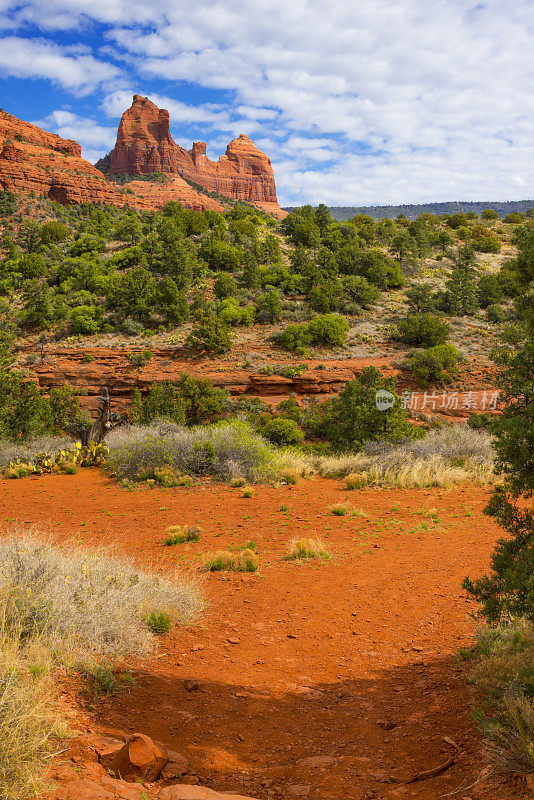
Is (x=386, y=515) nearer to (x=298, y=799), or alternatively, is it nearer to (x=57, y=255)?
(x=298, y=799)

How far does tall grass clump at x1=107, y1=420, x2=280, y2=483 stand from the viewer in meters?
13.4

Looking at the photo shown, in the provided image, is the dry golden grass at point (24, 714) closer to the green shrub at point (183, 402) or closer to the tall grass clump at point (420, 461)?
the tall grass clump at point (420, 461)

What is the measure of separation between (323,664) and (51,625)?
2575mm

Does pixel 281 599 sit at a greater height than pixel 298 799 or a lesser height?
lesser

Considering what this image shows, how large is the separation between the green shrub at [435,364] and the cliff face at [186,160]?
78807mm

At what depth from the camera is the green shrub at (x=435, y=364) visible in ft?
69.4

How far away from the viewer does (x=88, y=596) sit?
462 cm

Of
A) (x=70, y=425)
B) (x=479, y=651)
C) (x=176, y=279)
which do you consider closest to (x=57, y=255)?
(x=176, y=279)

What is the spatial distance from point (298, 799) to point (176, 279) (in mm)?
25663

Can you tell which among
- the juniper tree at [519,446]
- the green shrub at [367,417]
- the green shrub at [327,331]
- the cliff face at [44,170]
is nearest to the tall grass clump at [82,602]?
the juniper tree at [519,446]

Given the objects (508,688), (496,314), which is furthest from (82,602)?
(496,314)

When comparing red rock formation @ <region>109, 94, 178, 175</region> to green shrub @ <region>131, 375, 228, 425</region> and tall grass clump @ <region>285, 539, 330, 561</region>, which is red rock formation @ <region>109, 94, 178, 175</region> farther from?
tall grass clump @ <region>285, 539, 330, 561</region>

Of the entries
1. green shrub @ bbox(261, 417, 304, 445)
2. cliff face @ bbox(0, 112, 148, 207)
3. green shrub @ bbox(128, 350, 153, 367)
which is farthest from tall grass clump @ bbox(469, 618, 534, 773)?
cliff face @ bbox(0, 112, 148, 207)

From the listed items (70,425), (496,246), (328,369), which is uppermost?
(496,246)
